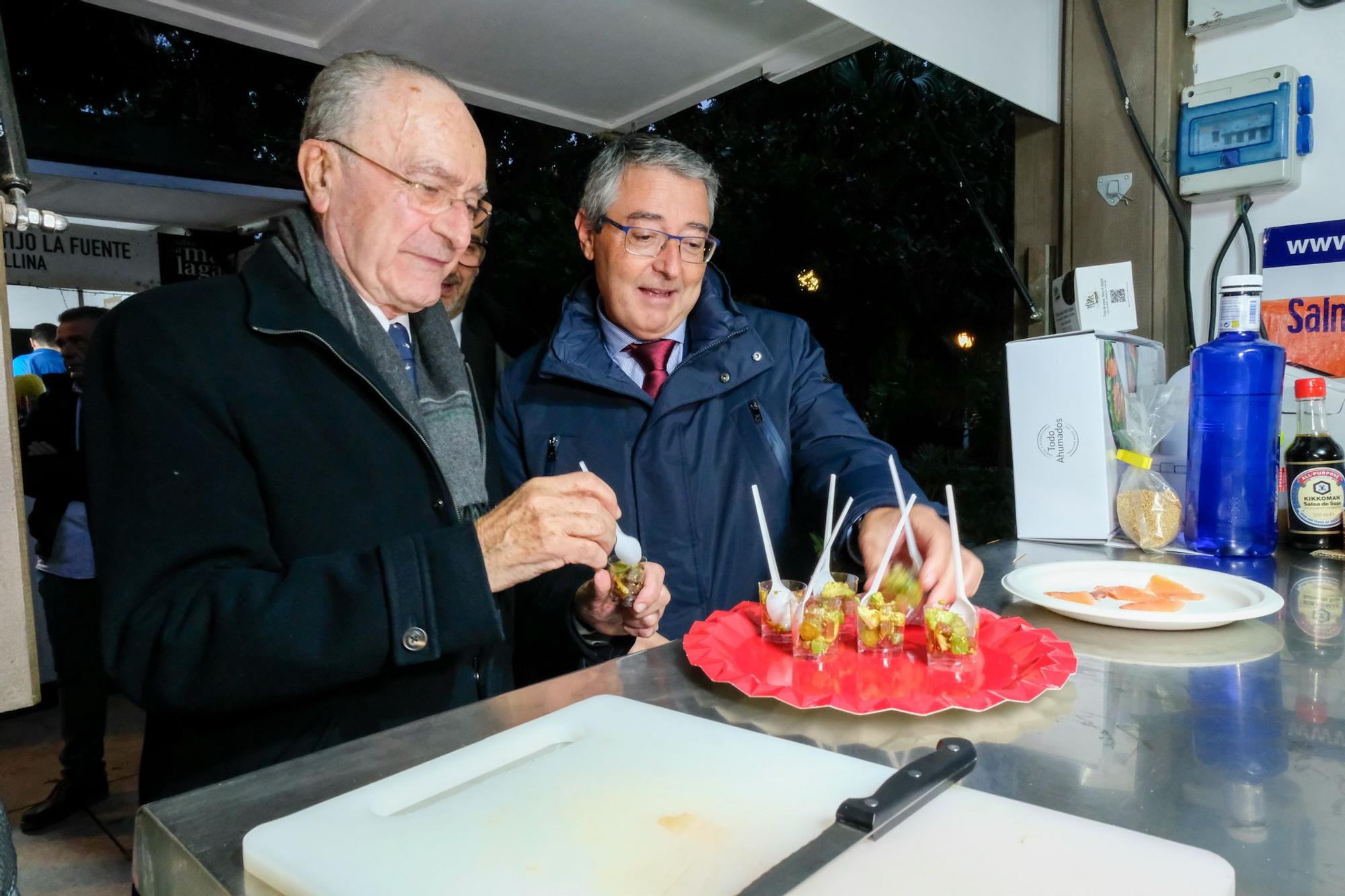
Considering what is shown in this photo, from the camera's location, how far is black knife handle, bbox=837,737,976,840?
1.89 feet

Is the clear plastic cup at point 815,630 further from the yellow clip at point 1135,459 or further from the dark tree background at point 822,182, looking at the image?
the dark tree background at point 822,182

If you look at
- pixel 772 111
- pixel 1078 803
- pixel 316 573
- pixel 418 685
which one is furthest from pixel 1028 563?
pixel 772 111

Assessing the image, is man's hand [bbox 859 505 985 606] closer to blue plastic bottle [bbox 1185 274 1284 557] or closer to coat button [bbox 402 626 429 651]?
coat button [bbox 402 626 429 651]

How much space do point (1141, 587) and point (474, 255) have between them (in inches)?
73.3

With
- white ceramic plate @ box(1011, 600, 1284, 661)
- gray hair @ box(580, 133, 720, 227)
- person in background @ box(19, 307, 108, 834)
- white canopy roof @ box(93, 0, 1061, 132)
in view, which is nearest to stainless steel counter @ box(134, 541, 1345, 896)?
white ceramic plate @ box(1011, 600, 1284, 661)

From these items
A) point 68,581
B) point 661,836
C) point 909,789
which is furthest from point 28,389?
point 909,789

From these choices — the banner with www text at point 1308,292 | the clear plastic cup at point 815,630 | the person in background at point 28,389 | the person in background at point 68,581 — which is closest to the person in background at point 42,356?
the person in background at point 28,389

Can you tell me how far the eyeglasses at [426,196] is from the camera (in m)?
1.25

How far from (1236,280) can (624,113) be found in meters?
1.85

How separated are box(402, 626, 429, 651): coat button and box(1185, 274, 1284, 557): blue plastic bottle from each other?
1471 millimetres

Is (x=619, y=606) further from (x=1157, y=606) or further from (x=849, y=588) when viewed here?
(x=1157, y=606)

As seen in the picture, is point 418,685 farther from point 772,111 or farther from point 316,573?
point 772,111

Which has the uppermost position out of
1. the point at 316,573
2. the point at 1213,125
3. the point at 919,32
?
the point at 919,32

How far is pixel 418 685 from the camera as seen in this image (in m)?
1.18
